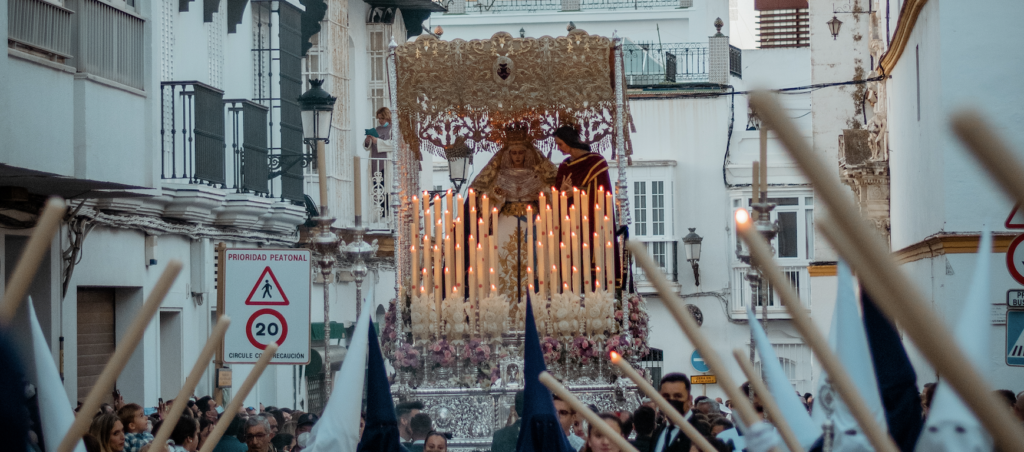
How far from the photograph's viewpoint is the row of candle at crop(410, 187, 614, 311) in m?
10.6

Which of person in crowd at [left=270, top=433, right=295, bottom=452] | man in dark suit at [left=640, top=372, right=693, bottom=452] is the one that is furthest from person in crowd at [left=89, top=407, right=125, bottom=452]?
person in crowd at [left=270, top=433, right=295, bottom=452]

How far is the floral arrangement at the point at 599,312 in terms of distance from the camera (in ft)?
34.1

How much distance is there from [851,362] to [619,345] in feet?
24.3

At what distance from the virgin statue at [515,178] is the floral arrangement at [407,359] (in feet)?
6.09

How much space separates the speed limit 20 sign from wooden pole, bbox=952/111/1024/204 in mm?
6871

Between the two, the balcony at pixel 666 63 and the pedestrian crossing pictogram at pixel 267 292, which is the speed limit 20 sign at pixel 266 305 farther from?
the balcony at pixel 666 63

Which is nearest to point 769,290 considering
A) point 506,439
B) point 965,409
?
point 506,439

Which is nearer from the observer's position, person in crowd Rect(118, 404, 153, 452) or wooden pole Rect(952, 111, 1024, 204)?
wooden pole Rect(952, 111, 1024, 204)

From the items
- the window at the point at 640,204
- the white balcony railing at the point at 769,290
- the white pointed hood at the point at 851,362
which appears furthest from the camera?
the window at the point at 640,204

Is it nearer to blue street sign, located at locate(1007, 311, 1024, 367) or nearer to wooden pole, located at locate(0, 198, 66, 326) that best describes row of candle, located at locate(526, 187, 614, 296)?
blue street sign, located at locate(1007, 311, 1024, 367)

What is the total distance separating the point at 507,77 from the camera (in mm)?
11164

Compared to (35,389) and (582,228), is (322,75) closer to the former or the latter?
(582,228)

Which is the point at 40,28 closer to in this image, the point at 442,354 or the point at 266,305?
the point at 266,305

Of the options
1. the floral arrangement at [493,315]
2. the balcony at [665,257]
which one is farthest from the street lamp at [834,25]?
the floral arrangement at [493,315]
